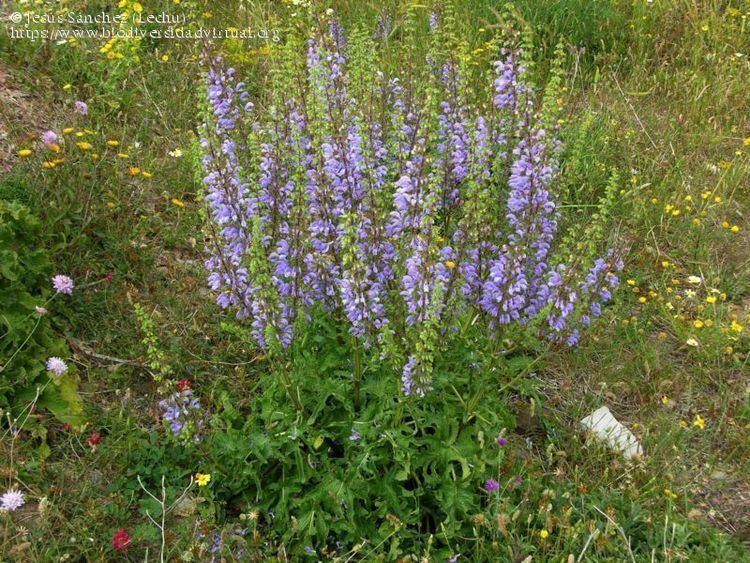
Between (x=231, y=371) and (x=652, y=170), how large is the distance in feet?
11.9

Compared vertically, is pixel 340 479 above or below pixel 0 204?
below

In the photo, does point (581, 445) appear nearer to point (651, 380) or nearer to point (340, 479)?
point (651, 380)

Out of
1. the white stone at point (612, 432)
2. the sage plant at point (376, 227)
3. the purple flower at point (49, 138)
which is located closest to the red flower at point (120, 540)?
the sage plant at point (376, 227)

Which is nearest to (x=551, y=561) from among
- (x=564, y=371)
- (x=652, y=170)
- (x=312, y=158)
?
(x=564, y=371)

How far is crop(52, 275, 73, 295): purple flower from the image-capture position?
360 centimetres

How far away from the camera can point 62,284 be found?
361cm

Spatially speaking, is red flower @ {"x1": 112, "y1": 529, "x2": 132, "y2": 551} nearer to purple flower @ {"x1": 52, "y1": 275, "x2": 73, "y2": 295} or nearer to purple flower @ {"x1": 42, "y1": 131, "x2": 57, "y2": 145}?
purple flower @ {"x1": 52, "y1": 275, "x2": 73, "y2": 295}

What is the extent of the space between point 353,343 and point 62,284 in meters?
1.73

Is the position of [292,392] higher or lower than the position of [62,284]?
lower

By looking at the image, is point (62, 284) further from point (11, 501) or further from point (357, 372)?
point (357, 372)

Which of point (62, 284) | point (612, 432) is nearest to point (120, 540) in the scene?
point (62, 284)

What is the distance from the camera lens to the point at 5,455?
306 cm

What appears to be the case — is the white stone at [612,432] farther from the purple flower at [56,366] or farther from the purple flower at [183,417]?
the purple flower at [56,366]

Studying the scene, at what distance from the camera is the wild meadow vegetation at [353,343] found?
281 cm
